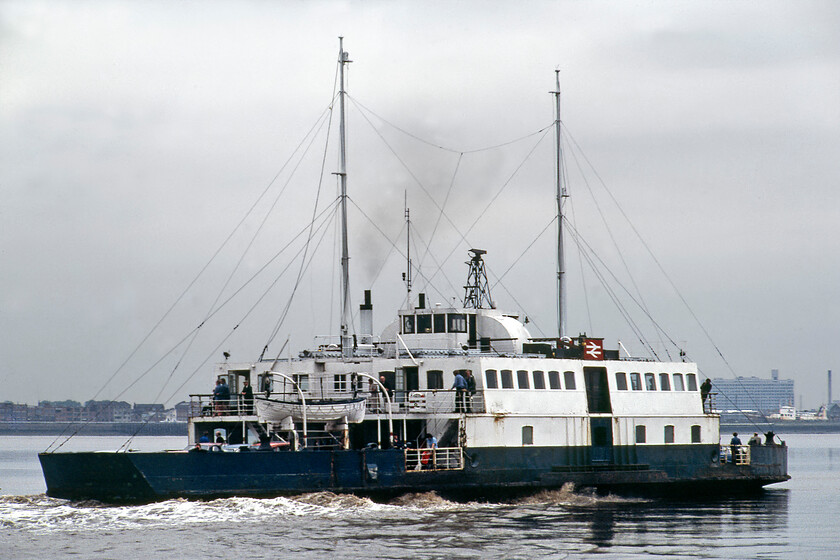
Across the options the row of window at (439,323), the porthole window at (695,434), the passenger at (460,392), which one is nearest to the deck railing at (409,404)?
the passenger at (460,392)

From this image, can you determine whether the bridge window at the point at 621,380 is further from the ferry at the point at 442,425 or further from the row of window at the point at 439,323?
the row of window at the point at 439,323

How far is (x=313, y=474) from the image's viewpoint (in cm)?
3675

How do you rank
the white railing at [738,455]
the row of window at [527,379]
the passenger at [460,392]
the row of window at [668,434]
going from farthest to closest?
the white railing at [738,455], the row of window at [668,434], the row of window at [527,379], the passenger at [460,392]

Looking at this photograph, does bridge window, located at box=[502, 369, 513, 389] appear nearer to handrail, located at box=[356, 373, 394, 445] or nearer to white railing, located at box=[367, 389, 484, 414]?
white railing, located at box=[367, 389, 484, 414]

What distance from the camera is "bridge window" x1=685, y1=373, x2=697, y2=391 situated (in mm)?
48062

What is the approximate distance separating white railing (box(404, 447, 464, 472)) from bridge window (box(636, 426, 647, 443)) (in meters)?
8.77

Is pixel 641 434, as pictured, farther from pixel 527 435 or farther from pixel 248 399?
pixel 248 399

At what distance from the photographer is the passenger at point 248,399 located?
3942cm

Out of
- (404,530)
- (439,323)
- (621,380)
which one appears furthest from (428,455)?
(621,380)

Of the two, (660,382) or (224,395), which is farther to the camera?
(660,382)

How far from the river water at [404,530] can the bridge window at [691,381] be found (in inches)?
258

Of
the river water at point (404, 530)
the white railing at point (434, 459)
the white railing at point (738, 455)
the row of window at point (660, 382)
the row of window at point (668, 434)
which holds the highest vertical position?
the row of window at point (660, 382)

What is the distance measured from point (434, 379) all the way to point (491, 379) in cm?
195

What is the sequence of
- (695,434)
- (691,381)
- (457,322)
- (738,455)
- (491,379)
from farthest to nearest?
(738,455) → (691,381) → (695,434) → (457,322) → (491,379)
